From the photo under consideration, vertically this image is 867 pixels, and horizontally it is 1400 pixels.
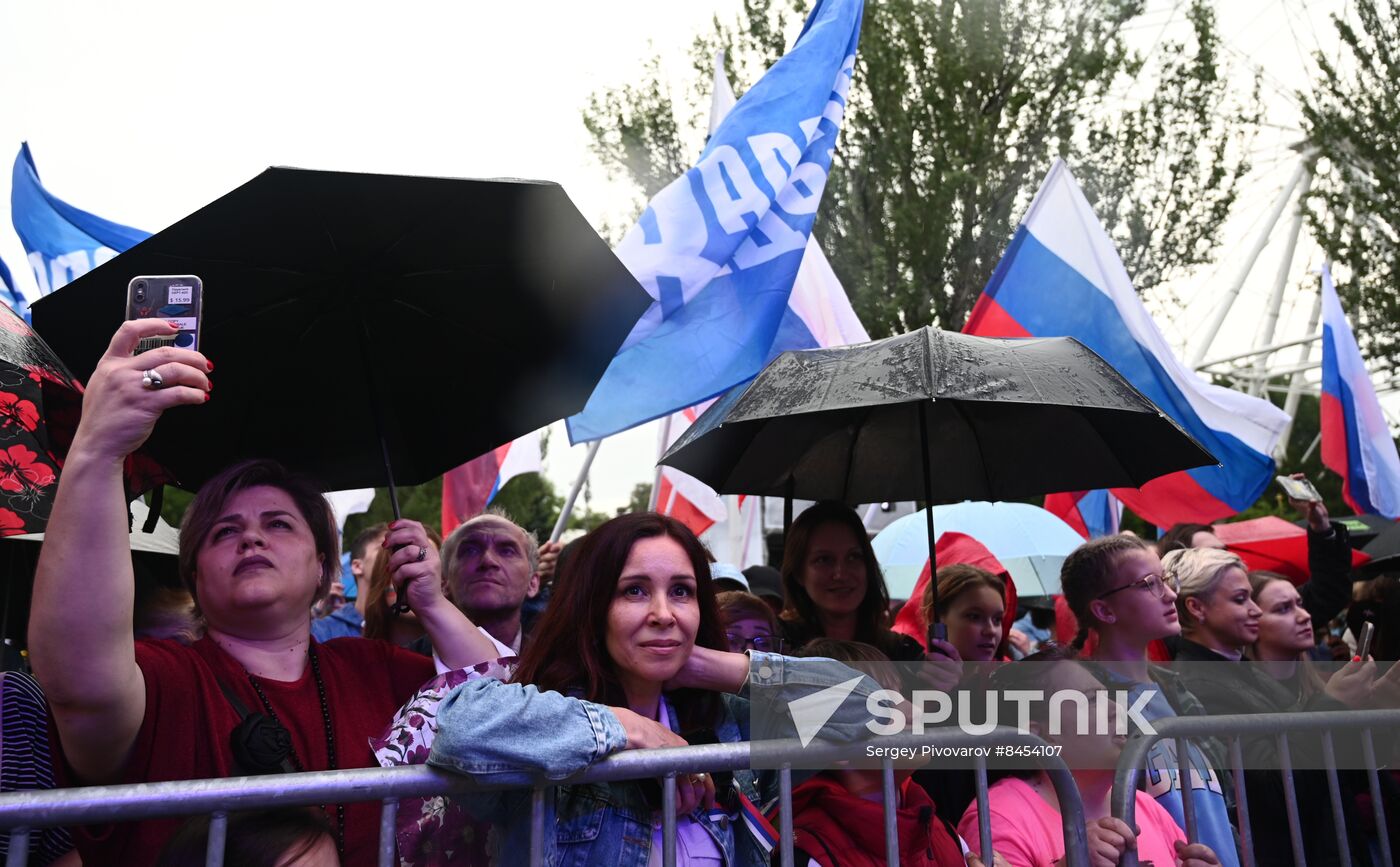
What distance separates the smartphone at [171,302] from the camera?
2.01 m

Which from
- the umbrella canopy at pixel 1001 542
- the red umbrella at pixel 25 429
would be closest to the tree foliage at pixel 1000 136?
the umbrella canopy at pixel 1001 542

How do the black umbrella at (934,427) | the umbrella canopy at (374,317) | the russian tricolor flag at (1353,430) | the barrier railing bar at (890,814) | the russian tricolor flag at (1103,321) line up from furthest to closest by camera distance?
the russian tricolor flag at (1353,430) < the russian tricolor flag at (1103,321) < the black umbrella at (934,427) < the umbrella canopy at (374,317) < the barrier railing bar at (890,814)

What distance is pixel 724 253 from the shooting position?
4.96m

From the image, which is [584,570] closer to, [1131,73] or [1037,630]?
[1037,630]

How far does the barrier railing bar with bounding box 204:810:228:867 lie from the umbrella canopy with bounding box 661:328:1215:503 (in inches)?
68.9

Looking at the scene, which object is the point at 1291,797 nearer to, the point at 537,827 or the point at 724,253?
the point at 537,827

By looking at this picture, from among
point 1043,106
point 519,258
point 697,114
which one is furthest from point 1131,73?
point 519,258

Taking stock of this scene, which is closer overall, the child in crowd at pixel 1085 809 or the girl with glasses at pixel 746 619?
the child in crowd at pixel 1085 809

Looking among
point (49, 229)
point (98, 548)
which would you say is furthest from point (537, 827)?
point (49, 229)

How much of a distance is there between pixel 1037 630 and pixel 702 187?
5.08 metres

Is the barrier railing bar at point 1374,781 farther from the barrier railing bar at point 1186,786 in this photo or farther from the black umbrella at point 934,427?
the black umbrella at point 934,427

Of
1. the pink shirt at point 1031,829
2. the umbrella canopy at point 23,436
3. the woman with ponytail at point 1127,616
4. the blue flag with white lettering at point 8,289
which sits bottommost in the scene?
the pink shirt at point 1031,829

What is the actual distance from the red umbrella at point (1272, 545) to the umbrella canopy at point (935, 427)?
3.38m

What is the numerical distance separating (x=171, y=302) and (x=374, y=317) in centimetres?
104
